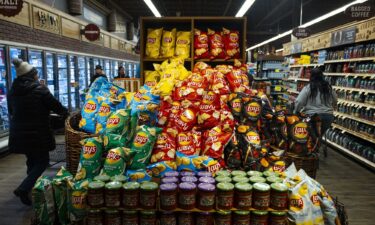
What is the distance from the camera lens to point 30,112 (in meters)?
3.57

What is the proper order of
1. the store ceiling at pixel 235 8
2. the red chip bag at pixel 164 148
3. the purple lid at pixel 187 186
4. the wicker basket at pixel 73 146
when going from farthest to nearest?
the store ceiling at pixel 235 8, the wicker basket at pixel 73 146, the red chip bag at pixel 164 148, the purple lid at pixel 187 186

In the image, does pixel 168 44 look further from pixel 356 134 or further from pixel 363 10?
pixel 356 134

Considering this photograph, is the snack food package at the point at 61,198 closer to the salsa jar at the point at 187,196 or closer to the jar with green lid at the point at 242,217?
the salsa jar at the point at 187,196

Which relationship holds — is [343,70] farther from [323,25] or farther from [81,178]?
[323,25]

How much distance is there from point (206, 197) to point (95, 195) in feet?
2.02

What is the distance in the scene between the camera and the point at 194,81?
2760 millimetres

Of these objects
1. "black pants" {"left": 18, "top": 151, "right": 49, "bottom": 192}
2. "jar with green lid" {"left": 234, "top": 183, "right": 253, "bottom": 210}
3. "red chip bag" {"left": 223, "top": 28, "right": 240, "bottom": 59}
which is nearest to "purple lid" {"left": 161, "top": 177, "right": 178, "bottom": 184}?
"jar with green lid" {"left": 234, "top": 183, "right": 253, "bottom": 210}

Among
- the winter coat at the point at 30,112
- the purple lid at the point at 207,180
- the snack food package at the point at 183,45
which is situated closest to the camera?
the purple lid at the point at 207,180

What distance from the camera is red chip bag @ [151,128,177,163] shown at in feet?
6.97

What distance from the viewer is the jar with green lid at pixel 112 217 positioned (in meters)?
1.75

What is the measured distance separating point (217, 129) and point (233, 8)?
13716 mm

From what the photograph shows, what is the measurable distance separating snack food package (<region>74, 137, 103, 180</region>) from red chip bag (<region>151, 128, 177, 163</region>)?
0.36 m

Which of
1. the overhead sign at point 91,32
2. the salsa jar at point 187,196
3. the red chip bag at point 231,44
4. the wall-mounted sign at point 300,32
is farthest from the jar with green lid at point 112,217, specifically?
the wall-mounted sign at point 300,32

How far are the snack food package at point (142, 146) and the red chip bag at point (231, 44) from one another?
6.16 ft
